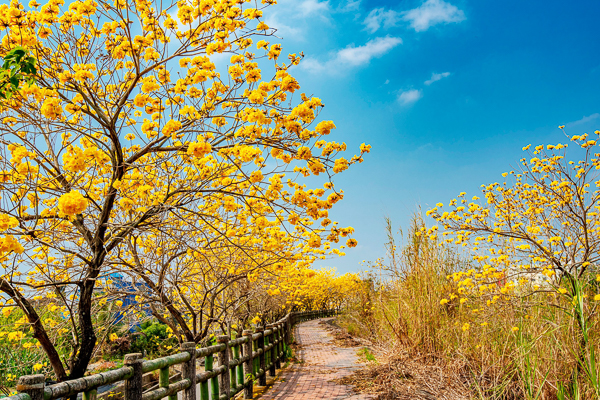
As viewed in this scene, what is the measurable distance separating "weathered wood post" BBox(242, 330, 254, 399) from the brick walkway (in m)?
0.26

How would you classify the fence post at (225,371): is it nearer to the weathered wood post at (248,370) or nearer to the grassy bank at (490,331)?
the weathered wood post at (248,370)

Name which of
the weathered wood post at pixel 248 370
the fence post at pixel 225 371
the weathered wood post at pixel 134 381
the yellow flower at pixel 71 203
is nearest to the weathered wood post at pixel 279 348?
the weathered wood post at pixel 248 370

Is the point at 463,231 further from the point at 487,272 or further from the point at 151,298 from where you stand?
the point at 151,298

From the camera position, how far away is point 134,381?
3.34 m

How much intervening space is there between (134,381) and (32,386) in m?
1.16

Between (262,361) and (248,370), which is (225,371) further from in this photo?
(262,361)

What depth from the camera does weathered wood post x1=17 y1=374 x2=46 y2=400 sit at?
2264 mm

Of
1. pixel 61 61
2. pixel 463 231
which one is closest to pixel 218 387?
pixel 61 61

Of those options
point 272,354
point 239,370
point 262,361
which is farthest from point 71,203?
point 272,354

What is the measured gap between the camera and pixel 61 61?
424 cm

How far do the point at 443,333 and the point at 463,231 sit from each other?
2.34 meters

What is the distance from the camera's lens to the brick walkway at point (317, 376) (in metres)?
6.38

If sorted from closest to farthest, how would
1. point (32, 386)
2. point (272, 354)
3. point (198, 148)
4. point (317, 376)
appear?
point (32, 386) < point (198, 148) < point (317, 376) < point (272, 354)

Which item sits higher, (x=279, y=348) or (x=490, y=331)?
(x=490, y=331)
